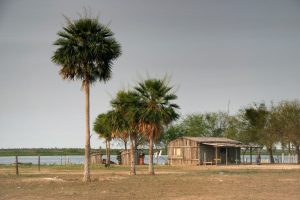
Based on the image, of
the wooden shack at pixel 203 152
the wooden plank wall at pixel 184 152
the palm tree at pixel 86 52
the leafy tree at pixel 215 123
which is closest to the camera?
the palm tree at pixel 86 52

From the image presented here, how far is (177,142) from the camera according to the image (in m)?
60.7

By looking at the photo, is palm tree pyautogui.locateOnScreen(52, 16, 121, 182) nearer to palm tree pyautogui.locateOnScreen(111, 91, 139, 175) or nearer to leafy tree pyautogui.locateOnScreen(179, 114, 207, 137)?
palm tree pyautogui.locateOnScreen(111, 91, 139, 175)

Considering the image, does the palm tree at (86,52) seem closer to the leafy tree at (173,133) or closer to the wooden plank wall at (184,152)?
the wooden plank wall at (184,152)

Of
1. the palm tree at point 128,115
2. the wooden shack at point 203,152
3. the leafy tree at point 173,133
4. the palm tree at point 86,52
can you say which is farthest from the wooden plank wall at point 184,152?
the palm tree at point 86,52

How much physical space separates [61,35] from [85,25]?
1.39 metres

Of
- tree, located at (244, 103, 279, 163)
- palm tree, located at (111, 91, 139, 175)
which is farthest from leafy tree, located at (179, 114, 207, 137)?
palm tree, located at (111, 91, 139, 175)

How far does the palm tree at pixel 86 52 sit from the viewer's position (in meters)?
27.7

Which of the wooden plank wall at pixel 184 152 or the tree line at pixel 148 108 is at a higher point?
the tree line at pixel 148 108

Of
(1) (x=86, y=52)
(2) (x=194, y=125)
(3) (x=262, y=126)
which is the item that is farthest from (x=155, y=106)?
(2) (x=194, y=125)

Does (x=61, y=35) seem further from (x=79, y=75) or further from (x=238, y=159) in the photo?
(x=238, y=159)

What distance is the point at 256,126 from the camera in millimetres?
66062

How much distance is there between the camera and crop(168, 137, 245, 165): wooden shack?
56.7 metres

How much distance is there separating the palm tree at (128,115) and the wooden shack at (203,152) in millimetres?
19495

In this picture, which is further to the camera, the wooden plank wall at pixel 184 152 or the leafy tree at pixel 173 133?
the leafy tree at pixel 173 133
